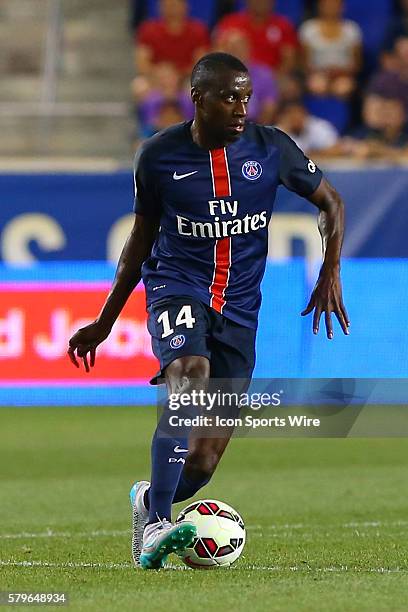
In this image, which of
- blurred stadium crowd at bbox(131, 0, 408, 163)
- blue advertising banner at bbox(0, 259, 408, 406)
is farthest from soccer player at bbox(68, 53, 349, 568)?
blurred stadium crowd at bbox(131, 0, 408, 163)

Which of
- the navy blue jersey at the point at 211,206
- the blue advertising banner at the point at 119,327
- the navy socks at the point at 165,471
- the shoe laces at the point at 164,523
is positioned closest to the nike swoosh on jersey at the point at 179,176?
the navy blue jersey at the point at 211,206

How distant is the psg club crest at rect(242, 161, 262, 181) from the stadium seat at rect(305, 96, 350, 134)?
32.5 feet

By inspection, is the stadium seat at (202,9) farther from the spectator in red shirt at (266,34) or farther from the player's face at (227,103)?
the player's face at (227,103)

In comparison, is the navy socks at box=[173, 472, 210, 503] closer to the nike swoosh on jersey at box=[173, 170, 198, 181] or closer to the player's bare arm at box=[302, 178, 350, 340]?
the player's bare arm at box=[302, 178, 350, 340]

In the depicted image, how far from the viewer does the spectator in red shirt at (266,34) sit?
1590 centimetres

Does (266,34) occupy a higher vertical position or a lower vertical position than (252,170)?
lower

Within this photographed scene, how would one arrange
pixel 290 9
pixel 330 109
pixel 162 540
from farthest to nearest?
pixel 290 9, pixel 330 109, pixel 162 540

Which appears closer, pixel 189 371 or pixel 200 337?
pixel 189 371

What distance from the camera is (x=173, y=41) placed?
16.0 meters

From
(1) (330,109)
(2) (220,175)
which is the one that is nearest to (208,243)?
(2) (220,175)

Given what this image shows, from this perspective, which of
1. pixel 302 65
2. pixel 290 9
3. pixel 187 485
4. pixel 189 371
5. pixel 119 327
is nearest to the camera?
pixel 189 371

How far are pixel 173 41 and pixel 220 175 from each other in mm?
10449

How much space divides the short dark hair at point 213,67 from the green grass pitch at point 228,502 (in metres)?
2.07

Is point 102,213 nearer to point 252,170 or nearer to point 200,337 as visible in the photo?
point 252,170
